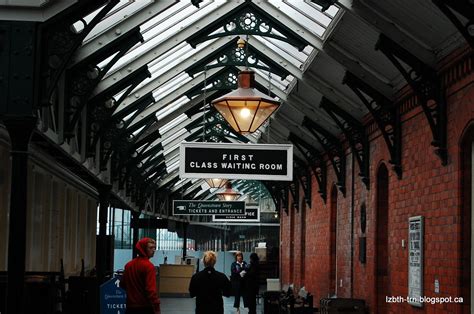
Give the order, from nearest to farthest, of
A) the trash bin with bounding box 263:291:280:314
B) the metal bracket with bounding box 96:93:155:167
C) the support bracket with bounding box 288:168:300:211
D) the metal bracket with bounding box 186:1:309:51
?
the metal bracket with bounding box 186:1:309:51
the metal bracket with bounding box 96:93:155:167
the trash bin with bounding box 263:291:280:314
the support bracket with bounding box 288:168:300:211

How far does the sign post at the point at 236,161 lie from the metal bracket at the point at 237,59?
445 cm

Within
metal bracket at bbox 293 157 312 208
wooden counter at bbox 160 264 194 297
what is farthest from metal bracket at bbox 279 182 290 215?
metal bracket at bbox 293 157 312 208

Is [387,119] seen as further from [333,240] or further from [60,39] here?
[333,240]

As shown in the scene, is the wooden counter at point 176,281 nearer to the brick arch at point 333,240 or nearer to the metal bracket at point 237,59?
the brick arch at point 333,240

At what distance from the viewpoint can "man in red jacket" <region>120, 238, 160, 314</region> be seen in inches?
381

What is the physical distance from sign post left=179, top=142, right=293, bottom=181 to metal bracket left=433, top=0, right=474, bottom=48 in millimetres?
4401

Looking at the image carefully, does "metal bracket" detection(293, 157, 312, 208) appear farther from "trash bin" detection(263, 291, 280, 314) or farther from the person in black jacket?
the person in black jacket

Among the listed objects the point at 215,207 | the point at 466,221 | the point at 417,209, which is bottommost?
the point at 466,221

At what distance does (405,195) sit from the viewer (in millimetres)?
14109

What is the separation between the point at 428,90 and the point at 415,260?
256cm

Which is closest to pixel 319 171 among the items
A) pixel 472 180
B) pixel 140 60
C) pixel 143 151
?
pixel 143 151

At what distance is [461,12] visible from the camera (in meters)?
9.62

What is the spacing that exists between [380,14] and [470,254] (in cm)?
352

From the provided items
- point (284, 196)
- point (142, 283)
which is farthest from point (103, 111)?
point (284, 196)
